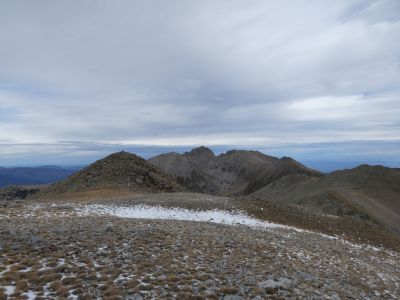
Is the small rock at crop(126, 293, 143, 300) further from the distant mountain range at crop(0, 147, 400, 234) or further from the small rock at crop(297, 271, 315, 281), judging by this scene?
the distant mountain range at crop(0, 147, 400, 234)

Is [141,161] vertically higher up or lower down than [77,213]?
higher up

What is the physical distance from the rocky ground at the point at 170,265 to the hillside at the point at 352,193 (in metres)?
83.8

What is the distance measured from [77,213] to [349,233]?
27.1 meters

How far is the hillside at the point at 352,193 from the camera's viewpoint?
336 feet

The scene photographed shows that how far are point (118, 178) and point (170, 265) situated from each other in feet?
148

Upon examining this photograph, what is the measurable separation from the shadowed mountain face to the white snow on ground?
836 inches

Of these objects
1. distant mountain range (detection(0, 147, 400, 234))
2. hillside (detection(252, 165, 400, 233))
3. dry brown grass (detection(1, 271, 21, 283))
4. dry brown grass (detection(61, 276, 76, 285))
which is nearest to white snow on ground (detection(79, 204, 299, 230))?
distant mountain range (detection(0, 147, 400, 234))

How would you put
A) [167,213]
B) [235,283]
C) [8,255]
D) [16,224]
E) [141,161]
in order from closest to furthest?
[235,283] < [8,255] < [16,224] < [167,213] < [141,161]

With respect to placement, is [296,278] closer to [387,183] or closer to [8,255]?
[8,255]

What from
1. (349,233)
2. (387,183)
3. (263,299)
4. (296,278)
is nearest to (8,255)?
(263,299)

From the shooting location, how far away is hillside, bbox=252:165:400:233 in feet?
336

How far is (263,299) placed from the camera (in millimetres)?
12609

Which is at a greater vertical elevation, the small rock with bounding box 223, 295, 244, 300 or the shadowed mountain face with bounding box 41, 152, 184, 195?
the shadowed mountain face with bounding box 41, 152, 184, 195

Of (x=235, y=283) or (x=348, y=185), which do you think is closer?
(x=235, y=283)
